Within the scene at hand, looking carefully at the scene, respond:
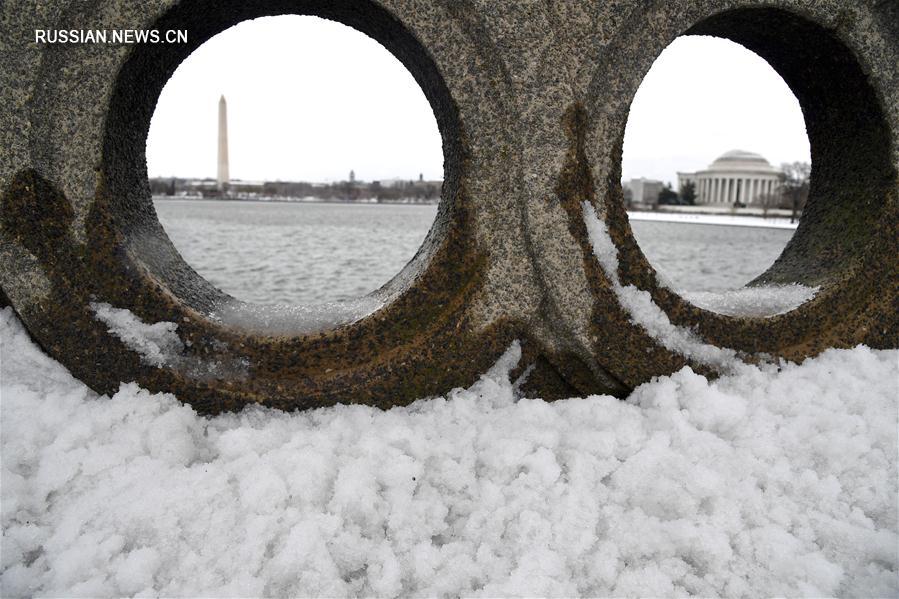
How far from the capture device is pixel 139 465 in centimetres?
202

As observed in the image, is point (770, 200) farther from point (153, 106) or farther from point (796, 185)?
point (153, 106)

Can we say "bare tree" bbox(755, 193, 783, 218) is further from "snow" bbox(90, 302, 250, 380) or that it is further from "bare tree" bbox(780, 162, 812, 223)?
"snow" bbox(90, 302, 250, 380)

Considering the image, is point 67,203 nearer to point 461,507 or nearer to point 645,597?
point 461,507

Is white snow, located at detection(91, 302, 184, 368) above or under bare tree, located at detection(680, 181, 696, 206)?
under

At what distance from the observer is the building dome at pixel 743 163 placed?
248 feet

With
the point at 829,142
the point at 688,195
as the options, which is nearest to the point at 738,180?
the point at 688,195

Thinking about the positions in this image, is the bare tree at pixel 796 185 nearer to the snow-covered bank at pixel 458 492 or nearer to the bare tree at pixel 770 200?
the bare tree at pixel 770 200

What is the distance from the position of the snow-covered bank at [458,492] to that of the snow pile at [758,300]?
372 mm

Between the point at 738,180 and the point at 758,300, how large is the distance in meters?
82.3

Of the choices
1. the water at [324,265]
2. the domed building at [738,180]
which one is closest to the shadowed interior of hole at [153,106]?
the water at [324,265]

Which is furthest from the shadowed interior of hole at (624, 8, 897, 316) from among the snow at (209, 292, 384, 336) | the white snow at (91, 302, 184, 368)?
the white snow at (91, 302, 184, 368)

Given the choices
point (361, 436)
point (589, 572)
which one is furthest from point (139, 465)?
point (589, 572)

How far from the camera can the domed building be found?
7531 cm

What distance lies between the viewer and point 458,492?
2018 mm
